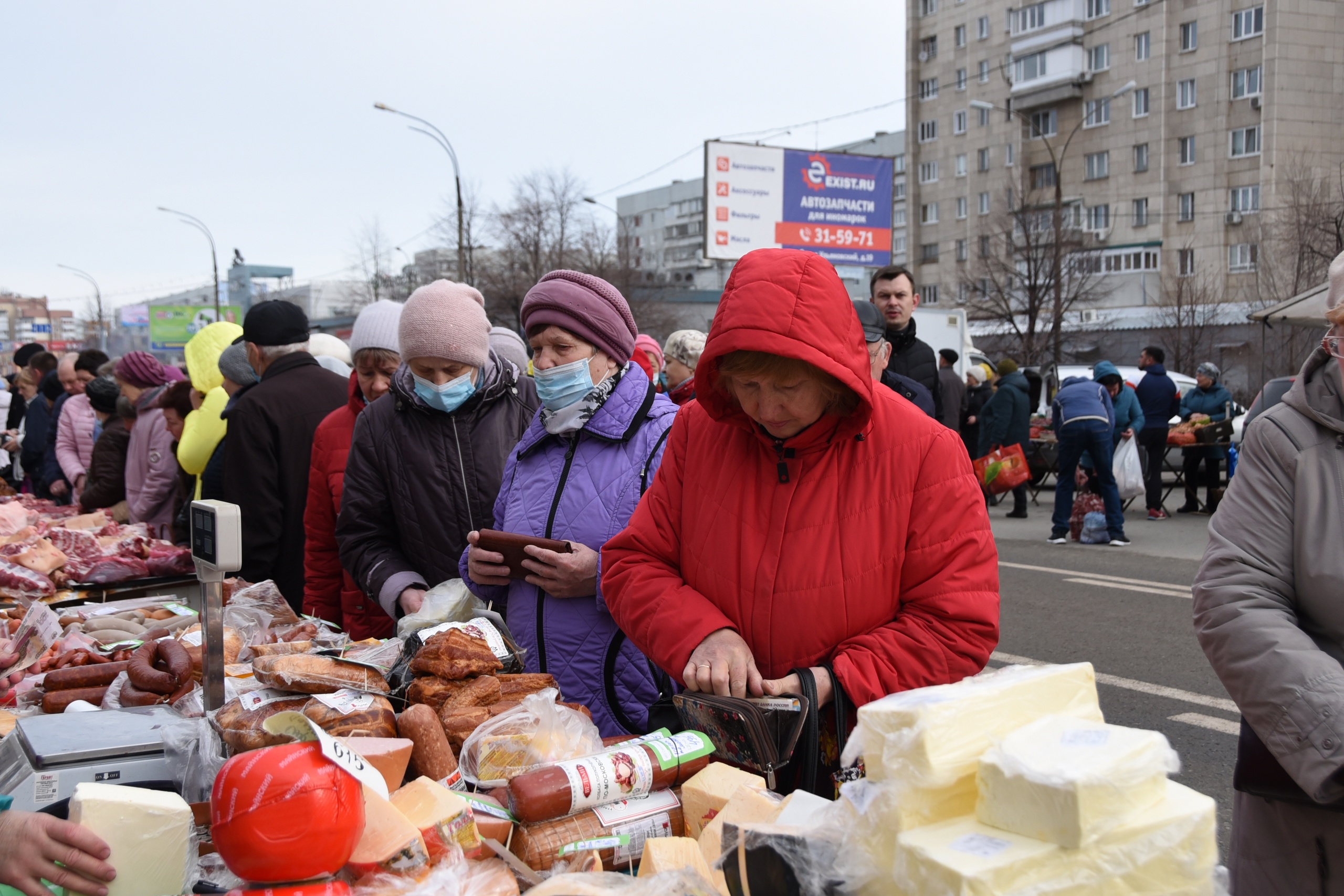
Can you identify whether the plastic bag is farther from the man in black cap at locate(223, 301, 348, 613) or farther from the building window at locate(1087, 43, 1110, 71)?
the building window at locate(1087, 43, 1110, 71)

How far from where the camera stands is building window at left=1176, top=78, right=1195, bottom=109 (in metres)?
43.6

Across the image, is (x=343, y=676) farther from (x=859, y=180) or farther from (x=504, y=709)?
(x=859, y=180)

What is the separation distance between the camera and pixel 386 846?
156 cm

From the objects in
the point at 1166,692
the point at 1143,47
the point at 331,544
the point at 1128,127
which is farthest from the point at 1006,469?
the point at 1143,47

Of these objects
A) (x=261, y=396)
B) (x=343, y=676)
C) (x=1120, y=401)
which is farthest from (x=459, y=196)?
(x=343, y=676)

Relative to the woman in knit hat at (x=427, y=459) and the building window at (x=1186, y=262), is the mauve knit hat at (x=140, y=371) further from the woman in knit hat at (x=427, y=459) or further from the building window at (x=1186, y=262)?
the building window at (x=1186, y=262)

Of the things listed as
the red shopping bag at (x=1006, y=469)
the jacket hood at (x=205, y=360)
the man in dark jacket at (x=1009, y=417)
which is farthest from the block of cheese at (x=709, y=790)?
the man in dark jacket at (x=1009, y=417)

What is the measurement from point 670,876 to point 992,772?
0.54 meters

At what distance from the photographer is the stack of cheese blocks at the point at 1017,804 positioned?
1.11 meters

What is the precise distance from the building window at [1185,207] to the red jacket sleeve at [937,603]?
48.4m

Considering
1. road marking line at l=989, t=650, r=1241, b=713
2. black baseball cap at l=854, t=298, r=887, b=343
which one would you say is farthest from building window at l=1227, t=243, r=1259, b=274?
black baseball cap at l=854, t=298, r=887, b=343

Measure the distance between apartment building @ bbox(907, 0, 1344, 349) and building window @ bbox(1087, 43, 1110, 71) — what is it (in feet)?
0.24

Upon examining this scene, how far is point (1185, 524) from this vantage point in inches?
485

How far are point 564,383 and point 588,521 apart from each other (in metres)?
0.43
